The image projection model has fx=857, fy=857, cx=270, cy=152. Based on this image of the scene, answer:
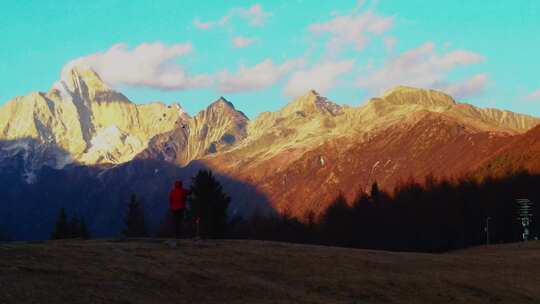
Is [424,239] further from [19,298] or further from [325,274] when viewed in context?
[19,298]

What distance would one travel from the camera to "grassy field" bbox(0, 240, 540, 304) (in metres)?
28.5

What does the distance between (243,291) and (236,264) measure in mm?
4908

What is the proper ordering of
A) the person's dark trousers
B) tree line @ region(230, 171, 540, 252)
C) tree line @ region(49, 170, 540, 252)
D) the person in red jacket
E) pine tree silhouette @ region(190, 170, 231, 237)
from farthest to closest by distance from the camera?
tree line @ region(230, 171, 540, 252) → tree line @ region(49, 170, 540, 252) → pine tree silhouette @ region(190, 170, 231, 237) → the person's dark trousers → the person in red jacket

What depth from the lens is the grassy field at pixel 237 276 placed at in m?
28.5

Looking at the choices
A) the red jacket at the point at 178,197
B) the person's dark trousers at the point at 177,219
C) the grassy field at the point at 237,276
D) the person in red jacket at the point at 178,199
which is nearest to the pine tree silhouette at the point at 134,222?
the person's dark trousers at the point at 177,219

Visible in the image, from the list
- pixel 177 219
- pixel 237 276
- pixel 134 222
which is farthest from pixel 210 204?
pixel 237 276

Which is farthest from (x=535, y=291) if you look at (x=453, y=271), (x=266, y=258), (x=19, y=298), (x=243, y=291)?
(x=19, y=298)

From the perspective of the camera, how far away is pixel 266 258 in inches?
1507

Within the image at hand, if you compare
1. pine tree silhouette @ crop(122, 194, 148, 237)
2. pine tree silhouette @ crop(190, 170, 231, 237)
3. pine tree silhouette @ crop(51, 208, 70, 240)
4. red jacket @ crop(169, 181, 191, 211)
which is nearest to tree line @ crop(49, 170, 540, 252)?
pine tree silhouette @ crop(122, 194, 148, 237)

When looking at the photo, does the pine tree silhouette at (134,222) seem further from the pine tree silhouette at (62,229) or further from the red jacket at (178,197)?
the red jacket at (178,197)

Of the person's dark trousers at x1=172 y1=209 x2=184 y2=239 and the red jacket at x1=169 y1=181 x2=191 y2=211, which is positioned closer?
the red jacket at x1=169 y1=181 x2=191 y2=211

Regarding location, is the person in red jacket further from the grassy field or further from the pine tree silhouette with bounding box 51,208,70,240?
the pine tree silhouette with bounding box 51,208,70,240

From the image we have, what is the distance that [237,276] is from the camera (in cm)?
3362

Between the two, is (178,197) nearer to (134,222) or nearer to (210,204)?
(210,204)
